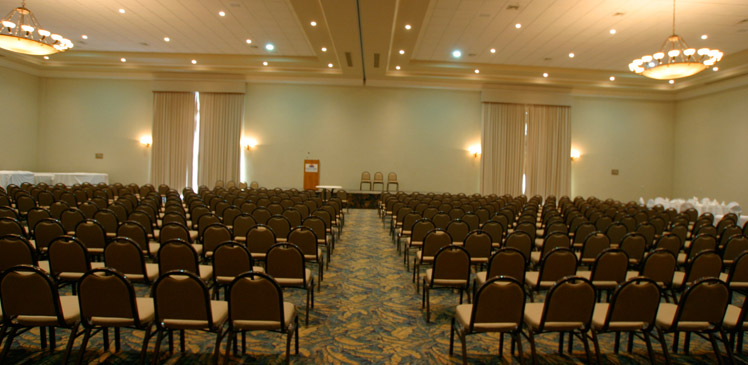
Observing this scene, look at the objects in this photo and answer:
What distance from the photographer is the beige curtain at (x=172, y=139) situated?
60.5 ft

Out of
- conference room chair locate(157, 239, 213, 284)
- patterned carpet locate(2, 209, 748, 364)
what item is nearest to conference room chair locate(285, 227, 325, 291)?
patterned carpet locate(2, 209, 748, 364)

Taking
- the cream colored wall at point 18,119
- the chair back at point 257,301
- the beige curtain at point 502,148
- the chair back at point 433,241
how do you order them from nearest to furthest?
the chair back at point 257,301 < the chair back at point 433,241 < the cream colored wall at point 18,119 < the beige curtain at point 502,148

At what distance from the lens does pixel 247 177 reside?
1875 centimetres

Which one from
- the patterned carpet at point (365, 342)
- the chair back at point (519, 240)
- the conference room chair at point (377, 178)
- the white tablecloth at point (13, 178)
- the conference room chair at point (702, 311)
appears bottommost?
the patterned carpet at point (365, 342)

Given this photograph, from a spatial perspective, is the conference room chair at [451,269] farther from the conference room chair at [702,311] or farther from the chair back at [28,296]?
the chair back at [28,296]

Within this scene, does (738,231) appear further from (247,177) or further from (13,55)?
(13,55)

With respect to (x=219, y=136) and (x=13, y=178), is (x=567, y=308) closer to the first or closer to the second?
(x=219, y=136)

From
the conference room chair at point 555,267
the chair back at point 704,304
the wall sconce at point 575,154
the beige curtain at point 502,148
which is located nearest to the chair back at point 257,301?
the conference room chair at point 555,267

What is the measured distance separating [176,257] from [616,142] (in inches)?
796

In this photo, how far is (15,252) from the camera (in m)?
4.26

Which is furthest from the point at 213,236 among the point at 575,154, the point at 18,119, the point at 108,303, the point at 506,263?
the point at 575,154

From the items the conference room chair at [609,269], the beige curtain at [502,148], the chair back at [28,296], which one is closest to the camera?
the chair back at [28,296]

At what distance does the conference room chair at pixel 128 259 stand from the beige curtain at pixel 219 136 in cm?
1438

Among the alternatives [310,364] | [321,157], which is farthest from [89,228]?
[321,157]
